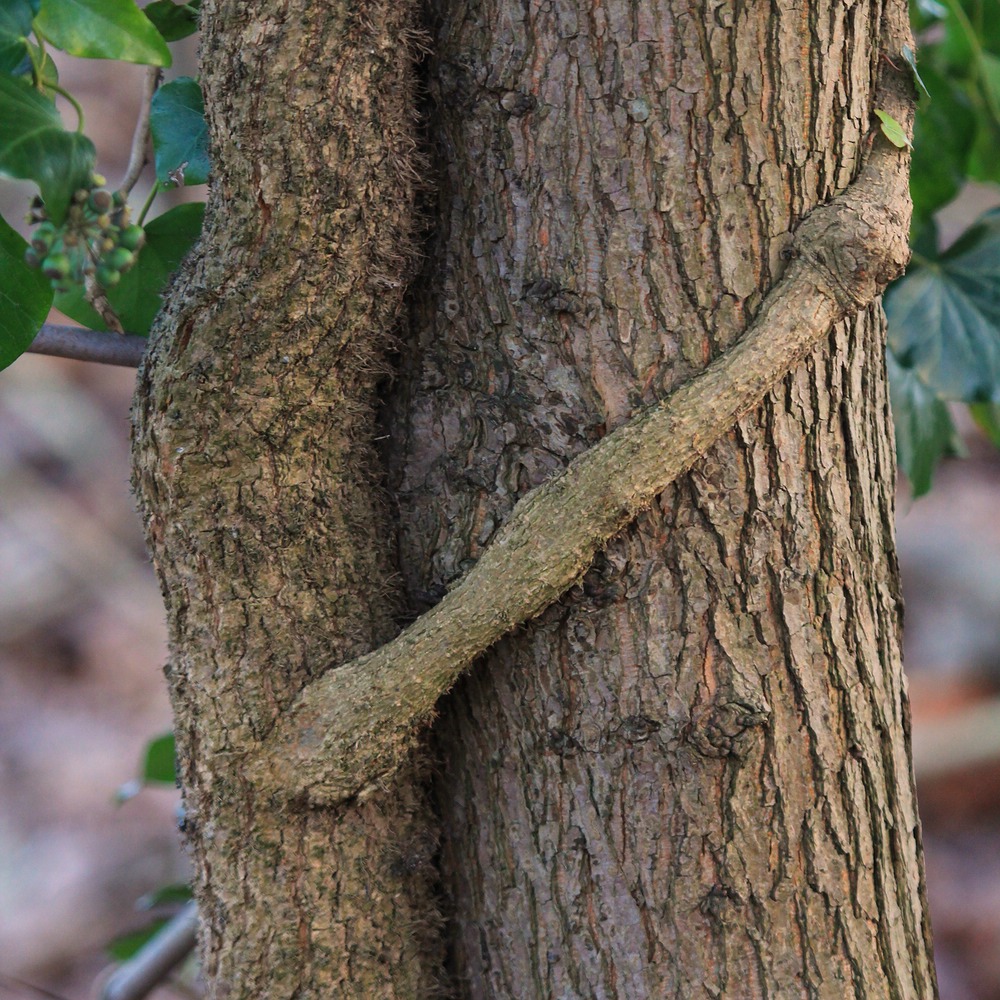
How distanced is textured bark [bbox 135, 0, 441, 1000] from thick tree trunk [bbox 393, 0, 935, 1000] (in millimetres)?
84

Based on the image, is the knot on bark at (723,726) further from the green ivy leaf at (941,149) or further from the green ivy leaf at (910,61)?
the green ivy leaf at (941,149)

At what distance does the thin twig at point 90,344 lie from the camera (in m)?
0.73

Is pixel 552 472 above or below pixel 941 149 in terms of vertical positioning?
below

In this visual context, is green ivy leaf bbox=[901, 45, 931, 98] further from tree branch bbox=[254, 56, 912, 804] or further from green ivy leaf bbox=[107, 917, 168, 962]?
green ivy leaf bbox=[107, 917, 168, 962]

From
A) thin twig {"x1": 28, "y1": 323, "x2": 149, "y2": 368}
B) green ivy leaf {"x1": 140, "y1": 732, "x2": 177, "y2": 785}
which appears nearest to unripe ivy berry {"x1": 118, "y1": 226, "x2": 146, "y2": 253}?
thin twig {"x1": 28, "y1": 323, "x2": 149, "y2": 368}

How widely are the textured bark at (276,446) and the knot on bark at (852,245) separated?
287mm

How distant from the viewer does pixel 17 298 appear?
672mm

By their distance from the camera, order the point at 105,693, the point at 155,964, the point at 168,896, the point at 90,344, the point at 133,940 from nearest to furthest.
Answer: the point at 90,344, the point at 155,964, the point at 168,896, the point at 133,940, the point at 105,693

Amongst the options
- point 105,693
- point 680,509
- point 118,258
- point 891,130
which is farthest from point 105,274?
point 105,693

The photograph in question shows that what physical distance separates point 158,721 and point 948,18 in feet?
9.70

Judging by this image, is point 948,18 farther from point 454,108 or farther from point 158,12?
point 158,12

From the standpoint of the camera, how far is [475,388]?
0.70 meters

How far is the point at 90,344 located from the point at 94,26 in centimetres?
23

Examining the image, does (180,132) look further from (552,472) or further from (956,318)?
(956,318)
